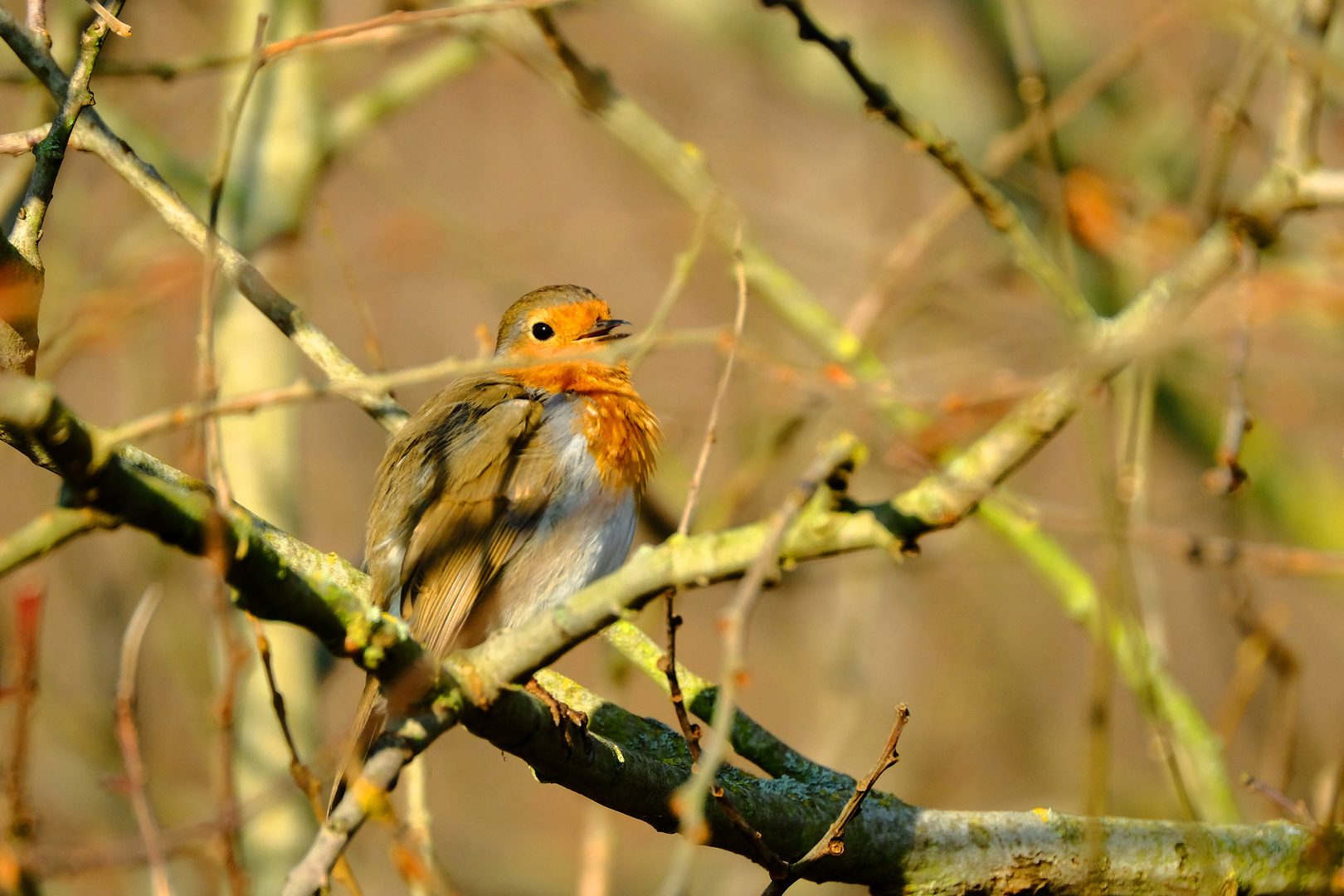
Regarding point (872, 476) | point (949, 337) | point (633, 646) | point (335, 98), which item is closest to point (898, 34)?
point (949, 337)

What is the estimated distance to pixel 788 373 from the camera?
14.0ft

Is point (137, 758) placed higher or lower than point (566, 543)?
lower

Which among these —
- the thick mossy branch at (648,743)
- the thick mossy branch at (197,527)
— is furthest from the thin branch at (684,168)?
the thick mossy branch at (197,527)

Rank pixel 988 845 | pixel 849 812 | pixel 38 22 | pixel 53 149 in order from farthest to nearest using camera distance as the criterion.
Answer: pixel 988 845 < pixel 38 22 < pixel 53 149 < pixel 849 812

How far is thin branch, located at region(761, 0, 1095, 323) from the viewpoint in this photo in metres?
3.39

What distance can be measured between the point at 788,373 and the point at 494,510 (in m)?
1.29

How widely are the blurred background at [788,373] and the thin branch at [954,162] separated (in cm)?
28

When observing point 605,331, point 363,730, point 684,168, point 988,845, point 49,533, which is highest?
point 684,168

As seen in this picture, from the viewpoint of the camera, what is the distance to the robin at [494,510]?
11.2ft

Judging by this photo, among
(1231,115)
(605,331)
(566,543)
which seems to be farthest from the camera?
(605,331)

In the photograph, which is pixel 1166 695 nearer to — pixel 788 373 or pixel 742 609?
pixel 788 373

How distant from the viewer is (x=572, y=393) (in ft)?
12.7

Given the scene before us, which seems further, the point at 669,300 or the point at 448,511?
the point at 448,511

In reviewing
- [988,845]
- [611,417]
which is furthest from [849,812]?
[611,417]
